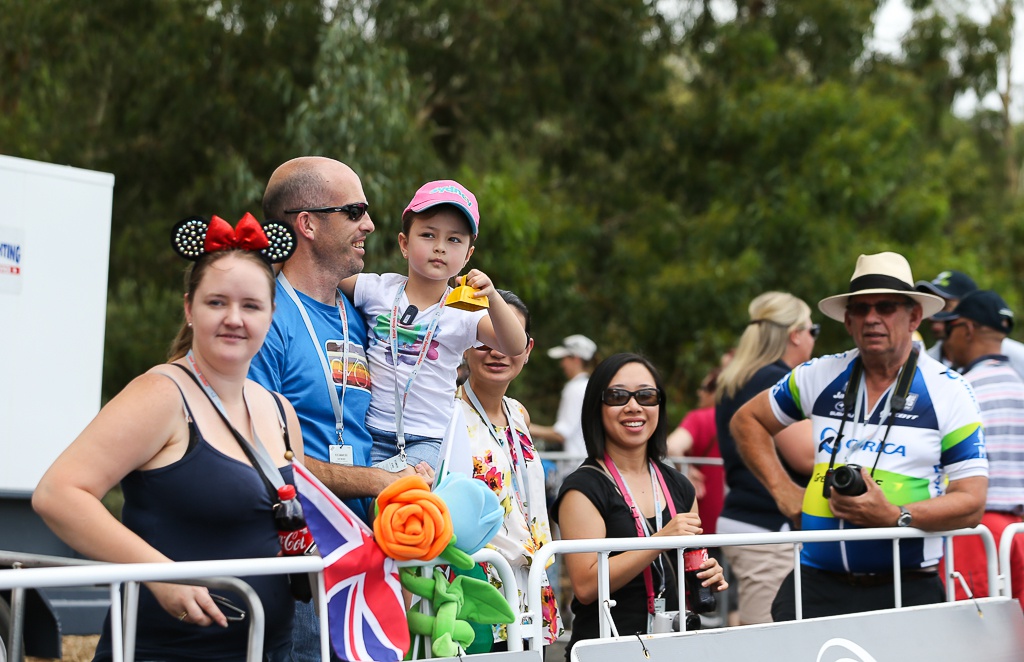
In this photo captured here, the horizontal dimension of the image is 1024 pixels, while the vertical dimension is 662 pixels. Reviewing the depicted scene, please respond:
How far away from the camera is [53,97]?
13.0 meters

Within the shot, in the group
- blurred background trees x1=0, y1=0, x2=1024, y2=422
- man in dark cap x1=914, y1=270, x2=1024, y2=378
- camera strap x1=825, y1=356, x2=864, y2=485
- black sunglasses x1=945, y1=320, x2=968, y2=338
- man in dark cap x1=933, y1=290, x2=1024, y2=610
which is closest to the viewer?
camera strap x1=825, y1=356, x2=864, y2=485

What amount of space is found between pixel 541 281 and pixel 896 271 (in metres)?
8.63

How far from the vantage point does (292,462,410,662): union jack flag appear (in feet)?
9.51

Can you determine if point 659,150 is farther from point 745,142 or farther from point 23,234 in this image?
point 23,234

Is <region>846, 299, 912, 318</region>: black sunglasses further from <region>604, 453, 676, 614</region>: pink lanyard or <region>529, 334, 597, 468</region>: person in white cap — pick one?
<region>529, 334, 597, 468</region>: person in white cap

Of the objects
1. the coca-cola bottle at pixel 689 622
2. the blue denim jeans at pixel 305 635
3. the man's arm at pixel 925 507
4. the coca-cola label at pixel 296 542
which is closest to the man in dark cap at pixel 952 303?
the man's arm at pixel 925 507

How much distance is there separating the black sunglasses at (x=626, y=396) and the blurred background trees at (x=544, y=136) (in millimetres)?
7088

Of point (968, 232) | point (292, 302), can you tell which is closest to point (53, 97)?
point (292, 302)

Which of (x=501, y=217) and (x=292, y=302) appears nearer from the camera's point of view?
(x=292, y=302)

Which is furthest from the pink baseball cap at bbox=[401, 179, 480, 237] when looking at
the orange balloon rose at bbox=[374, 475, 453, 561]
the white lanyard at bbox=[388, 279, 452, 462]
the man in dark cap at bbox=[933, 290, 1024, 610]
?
the man in dark cap at bbox=[933, 290, 1024, 610]

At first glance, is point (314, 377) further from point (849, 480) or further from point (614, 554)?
point (849, 480)

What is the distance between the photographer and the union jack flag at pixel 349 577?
2.90 meters

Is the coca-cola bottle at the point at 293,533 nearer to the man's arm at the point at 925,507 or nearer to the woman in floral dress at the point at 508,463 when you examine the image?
the woman in floral dress at the point at 508,463

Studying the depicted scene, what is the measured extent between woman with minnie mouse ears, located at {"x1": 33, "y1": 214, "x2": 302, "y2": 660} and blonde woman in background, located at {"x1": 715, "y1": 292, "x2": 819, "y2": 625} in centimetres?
351
